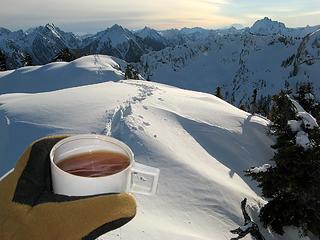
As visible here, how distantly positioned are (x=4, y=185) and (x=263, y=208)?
8.55 m

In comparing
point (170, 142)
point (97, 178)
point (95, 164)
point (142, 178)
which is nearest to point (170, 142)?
point (170, 142)

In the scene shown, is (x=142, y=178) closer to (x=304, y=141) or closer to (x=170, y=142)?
(x=170, y=142)

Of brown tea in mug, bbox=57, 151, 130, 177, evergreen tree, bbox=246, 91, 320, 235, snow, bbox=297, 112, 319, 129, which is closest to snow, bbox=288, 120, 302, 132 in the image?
snow, bbox=297, 112, 319, 129

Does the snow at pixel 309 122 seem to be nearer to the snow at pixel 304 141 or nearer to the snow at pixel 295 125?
the snow at pixel 295 125

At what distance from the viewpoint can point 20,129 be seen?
10.5 metres

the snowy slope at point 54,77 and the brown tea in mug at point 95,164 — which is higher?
the brown tea in mug at point 95,164

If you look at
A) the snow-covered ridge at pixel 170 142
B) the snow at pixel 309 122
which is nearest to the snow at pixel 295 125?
the snow at pixel 309 122

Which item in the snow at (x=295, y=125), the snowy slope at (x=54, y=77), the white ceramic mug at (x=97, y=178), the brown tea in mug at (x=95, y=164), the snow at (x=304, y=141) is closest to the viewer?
the white ceramic mug at (x=97, y=178)

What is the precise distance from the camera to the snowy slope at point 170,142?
7074mm

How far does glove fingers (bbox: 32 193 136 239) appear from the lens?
1931 mm

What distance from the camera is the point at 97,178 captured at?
1839 mm

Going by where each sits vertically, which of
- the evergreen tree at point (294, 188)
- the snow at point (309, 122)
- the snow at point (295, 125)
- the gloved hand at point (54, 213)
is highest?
the gloved hand at point (54, 213)

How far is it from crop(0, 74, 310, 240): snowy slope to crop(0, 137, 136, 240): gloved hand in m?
2.59

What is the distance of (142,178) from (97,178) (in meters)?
0.36
